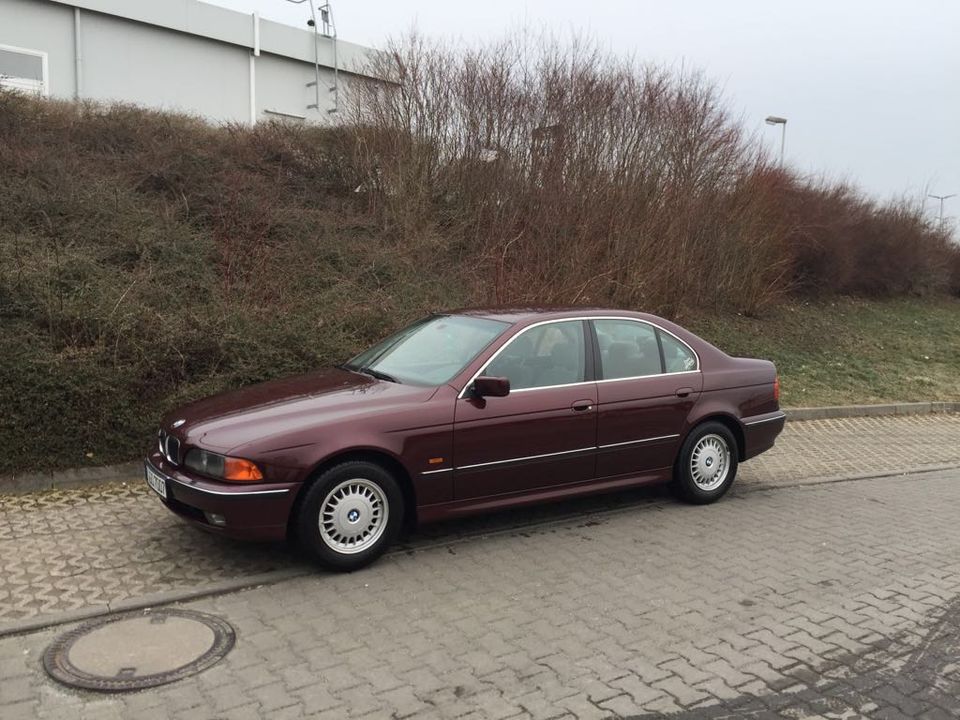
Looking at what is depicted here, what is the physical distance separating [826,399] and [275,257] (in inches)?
327

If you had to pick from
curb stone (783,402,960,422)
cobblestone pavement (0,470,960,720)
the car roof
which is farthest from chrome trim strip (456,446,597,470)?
curb stone (783,402,960,422)

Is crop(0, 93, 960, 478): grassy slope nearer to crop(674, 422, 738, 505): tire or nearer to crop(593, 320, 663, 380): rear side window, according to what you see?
crop(593, 320, 663, 380): rear side window

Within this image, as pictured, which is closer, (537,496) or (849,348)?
(537,496)

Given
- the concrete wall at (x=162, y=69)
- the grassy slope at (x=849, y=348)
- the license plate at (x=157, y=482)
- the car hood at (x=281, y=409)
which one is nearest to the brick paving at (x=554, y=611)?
the license plate at (x=157, y=482)

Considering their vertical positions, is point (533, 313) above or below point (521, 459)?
above

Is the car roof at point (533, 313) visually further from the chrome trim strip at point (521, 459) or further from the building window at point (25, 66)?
the building window at point (25, 66)

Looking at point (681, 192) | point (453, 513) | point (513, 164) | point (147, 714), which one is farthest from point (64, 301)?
point (681, 192)

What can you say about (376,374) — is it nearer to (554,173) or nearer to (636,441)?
(636,441)

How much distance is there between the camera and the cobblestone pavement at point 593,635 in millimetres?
3266

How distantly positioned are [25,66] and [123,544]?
15.1 m

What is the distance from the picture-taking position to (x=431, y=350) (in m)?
5.71

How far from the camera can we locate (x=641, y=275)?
14133 millimetres

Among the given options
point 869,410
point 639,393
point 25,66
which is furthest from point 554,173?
point 25,66

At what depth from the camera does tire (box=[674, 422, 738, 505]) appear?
20.0 ft
